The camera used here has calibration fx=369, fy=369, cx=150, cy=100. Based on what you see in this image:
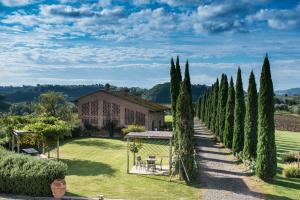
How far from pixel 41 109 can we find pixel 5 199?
105 ft

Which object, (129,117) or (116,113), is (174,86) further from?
(116,113)

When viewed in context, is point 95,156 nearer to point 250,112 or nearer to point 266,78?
point 250,112

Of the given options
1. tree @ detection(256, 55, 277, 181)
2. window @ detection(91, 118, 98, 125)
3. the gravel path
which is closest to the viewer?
the gravel path

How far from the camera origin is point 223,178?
22344 mm

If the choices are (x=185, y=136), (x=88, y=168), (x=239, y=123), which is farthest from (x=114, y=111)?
(x=185, y=136)

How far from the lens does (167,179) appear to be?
848 inches

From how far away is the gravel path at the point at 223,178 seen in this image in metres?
18.4

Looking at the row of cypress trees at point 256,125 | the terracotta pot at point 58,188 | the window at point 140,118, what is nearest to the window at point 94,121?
the window at point 140,118

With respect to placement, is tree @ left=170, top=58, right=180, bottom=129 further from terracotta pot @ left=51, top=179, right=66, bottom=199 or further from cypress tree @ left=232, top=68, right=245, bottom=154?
terracotta pot @ left=51, top=179, right=66, bottom=199

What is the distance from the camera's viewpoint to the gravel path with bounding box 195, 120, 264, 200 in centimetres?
1836

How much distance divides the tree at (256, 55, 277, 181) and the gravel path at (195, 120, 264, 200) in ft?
3.82

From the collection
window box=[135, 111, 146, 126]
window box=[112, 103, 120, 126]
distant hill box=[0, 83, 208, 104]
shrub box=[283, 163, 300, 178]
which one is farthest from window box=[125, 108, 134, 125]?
distant hill box=[0, 83, 208, 104]

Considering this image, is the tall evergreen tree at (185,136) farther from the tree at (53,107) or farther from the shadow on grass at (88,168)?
the tree at (53,107)

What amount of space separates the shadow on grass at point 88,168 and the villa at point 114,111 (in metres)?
19.1
